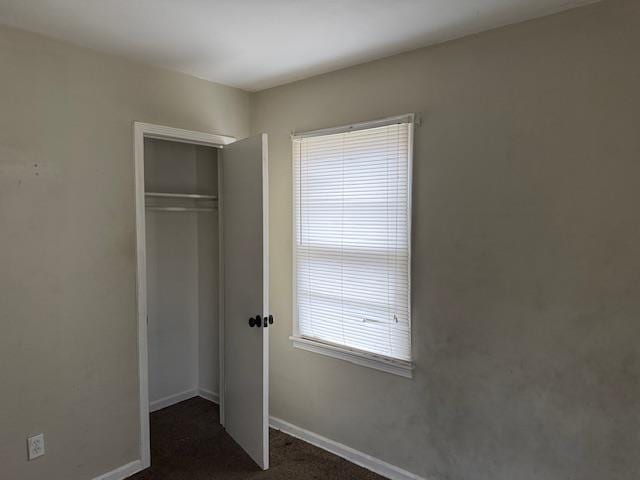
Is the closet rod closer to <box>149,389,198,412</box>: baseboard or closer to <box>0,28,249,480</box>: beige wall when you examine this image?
<box>0,28,249,480</box>: beige wall

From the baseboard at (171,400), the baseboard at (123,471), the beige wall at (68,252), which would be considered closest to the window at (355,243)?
the beige wall at (68,252)

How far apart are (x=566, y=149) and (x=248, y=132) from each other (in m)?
2.15

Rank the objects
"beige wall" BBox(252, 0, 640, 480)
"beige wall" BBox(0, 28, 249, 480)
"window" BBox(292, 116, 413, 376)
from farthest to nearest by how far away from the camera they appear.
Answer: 1. "window" BBox(292, 116, 413, 376)
2. "beige wall" BBox(0, 28, 249, 480)
3. "beige wall" BBox(252, 0, 640, 480)

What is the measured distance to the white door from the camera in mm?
2539

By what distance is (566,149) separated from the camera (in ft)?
6.10

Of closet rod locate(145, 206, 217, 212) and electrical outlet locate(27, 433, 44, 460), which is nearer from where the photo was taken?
electrical outlet locate(27, 433, 44, 460)

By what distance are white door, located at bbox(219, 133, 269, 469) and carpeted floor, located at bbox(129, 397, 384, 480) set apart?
0.09 metres

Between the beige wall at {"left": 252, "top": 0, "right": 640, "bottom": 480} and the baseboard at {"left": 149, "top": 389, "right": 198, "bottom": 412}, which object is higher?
the beige wall at {"left": 252, "top": 0, "right": 640, "bottom": 480}

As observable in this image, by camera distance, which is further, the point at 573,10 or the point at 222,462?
the point at 222,462

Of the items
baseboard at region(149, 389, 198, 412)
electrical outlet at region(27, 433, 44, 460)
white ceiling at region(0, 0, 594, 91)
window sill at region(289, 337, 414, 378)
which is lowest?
baseboard at region(149, 389, 198, 412)

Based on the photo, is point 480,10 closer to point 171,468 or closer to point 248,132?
point 248,132

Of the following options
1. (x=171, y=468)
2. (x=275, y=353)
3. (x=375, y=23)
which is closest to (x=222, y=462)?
(x=171, y=468)

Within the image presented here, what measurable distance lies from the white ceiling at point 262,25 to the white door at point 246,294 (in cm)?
53

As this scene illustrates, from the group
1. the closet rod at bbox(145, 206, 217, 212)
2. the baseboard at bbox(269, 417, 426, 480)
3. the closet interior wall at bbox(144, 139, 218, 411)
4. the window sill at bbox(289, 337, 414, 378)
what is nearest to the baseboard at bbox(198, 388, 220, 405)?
the closet interior wall at bbox(144, 139, 218, 411)
